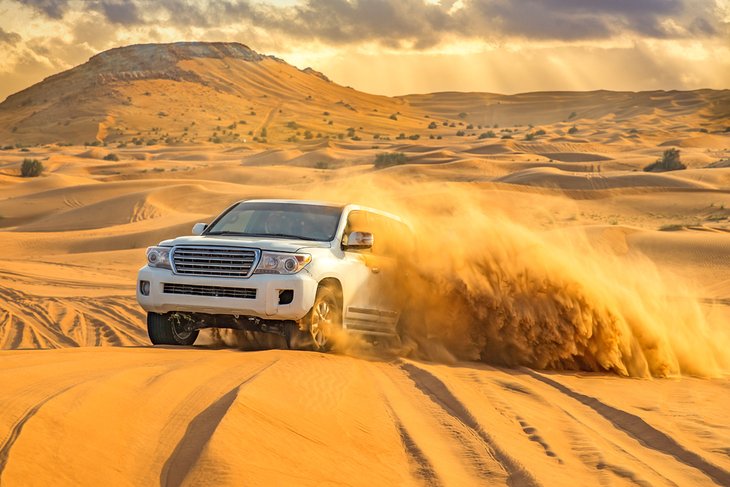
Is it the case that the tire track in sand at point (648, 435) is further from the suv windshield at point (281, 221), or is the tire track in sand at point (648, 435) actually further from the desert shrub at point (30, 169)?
the desert shrub at point (30, 169)

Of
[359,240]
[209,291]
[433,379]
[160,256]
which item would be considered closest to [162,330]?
[160,256]

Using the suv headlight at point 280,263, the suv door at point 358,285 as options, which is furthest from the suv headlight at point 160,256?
the suv door at point 358,285

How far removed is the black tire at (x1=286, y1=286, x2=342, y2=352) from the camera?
31.0 ft

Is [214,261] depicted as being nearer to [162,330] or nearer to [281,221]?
[162,330]

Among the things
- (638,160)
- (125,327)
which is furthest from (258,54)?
(125,327)

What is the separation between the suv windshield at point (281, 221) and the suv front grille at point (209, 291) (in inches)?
39.4

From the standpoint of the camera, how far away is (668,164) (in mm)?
42812

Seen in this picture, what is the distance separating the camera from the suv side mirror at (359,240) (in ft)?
32.8

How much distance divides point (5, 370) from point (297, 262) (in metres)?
3.23

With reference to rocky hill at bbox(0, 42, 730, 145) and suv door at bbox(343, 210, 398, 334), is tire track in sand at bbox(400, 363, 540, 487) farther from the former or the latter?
rocky hill at bbox(0, 42, 730, 145)

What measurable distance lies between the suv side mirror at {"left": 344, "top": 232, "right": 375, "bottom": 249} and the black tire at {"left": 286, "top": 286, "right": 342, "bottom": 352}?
18.9 inches

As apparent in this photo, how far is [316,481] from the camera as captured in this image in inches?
199

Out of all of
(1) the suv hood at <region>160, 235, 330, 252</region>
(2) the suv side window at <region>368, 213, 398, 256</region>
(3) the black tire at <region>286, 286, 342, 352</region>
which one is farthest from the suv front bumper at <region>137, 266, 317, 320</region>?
(2) the suv side window at <region>368, 213, 398, 256</region>

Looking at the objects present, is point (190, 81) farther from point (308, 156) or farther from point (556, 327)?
point (556, 327)
